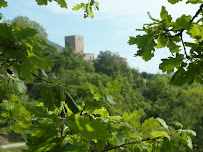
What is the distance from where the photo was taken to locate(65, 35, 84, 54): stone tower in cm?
6100

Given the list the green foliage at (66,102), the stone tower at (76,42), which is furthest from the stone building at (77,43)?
the green foliage at (66,102)

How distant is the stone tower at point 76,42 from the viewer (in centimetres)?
6100

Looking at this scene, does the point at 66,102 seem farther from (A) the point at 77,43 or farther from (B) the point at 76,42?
(A) the point at 77,43

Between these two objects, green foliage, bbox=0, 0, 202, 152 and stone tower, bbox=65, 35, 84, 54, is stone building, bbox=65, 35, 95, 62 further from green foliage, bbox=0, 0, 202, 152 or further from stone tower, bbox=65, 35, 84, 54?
green foliage, bbox=0, 0, 202, 152

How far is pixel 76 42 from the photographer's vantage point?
6112 centimetres

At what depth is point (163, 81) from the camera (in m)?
31.7

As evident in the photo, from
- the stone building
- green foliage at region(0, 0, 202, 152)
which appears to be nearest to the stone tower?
the stone building

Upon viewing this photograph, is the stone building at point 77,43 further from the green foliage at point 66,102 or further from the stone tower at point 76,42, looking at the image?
the green foliage at point 66,102

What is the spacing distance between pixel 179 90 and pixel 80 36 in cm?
3787

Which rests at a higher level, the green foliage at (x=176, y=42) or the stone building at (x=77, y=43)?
the stone building at (x=77, y=43)

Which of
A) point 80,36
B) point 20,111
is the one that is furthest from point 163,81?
point 80,36

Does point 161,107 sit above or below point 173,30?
below

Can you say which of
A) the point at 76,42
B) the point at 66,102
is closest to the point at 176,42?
the point at 66,102

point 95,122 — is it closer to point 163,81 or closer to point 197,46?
point 197,46
